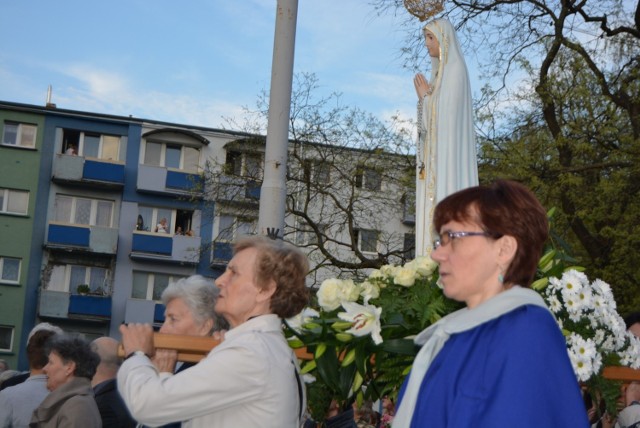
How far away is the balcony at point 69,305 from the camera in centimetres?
3853

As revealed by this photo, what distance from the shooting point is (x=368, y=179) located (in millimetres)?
23219

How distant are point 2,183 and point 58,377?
119 feet

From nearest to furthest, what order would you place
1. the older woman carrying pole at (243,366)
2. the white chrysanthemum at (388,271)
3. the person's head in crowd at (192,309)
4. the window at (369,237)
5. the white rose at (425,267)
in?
the older woman carrying pole at (243,366) → the white rose at (425,267) → the white chrysanthemum at (388,271) → the person's head in crowd at (192,309) → the window at (369,237)

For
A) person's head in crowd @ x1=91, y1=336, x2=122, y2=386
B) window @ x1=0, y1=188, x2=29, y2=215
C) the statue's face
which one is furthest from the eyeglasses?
window @ x1=0, y1=188, x2=29, y2=215

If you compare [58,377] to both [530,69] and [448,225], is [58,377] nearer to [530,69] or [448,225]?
[448,225]

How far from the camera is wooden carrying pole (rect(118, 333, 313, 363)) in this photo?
11.3 ft

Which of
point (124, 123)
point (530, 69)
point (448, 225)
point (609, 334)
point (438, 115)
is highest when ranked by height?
point (124, 123)

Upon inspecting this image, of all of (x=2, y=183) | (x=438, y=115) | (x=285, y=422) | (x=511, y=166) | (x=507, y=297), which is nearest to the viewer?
(x=507, y=297)

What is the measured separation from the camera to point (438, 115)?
18.9ft

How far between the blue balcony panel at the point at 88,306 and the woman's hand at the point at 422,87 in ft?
112

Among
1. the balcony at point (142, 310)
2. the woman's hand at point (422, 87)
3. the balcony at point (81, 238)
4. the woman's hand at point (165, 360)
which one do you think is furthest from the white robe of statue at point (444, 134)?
the balcony at point (81, 238)

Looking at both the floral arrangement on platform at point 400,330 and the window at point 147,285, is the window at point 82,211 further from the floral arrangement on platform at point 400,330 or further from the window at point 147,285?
the floral arrangement on platform at point 400,330

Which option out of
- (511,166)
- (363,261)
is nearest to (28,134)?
(363,261)

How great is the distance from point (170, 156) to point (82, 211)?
4332mm
